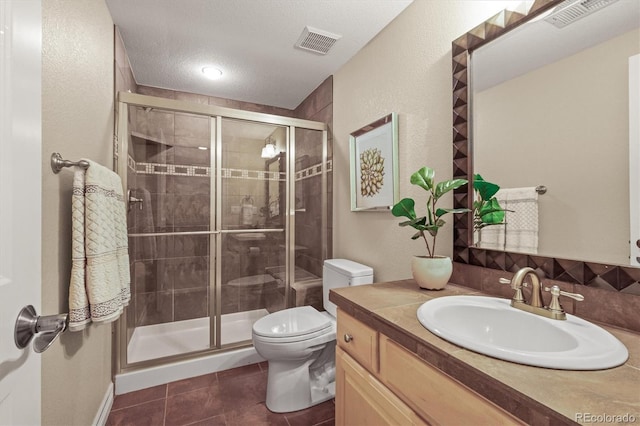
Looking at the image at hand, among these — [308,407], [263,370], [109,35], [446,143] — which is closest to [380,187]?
[446,143]

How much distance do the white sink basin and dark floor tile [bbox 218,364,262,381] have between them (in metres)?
1.66

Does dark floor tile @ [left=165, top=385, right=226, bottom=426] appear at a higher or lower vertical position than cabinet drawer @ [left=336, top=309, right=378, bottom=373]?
lower

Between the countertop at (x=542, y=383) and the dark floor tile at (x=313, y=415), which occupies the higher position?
the countertop at (x=542, y=383)

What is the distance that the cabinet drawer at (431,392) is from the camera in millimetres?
591

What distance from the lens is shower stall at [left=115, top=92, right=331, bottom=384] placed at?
207cm

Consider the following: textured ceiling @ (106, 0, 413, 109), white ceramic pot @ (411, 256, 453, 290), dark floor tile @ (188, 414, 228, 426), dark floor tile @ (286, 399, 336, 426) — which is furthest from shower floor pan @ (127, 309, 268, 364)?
textured ceiling @ (106, 0, 413, 109)

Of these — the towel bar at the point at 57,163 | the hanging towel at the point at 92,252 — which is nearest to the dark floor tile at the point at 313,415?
the hanging towel at the point at 92,252

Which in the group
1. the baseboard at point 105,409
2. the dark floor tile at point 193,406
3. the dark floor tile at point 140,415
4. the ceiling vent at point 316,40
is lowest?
the dark floor tile at point 140,415

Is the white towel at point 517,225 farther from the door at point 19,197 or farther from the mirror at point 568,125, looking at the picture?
the door at point 19,197

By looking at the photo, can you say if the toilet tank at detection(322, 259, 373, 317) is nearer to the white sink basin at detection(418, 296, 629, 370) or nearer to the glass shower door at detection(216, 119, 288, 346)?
the glass shower door at detection(216, 119, 288, 346)

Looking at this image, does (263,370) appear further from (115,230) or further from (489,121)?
(489,121)

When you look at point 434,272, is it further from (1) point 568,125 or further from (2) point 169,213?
(2) point 169,213

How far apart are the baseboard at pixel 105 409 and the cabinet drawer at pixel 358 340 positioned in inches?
55.5

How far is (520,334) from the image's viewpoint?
885 millimetres
